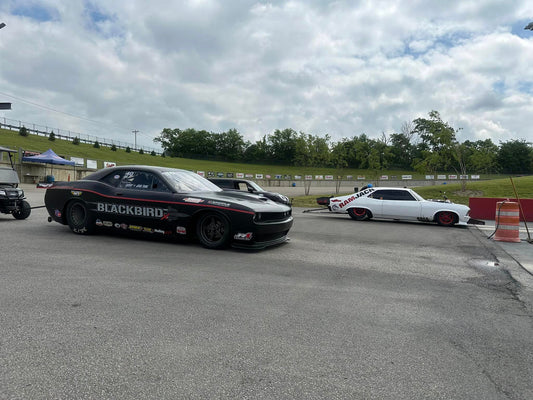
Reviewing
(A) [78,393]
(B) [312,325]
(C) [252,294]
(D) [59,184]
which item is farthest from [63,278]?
(D) [59,184]

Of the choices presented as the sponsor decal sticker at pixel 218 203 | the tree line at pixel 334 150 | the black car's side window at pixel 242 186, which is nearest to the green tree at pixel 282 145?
the tree line at pixel 334 150

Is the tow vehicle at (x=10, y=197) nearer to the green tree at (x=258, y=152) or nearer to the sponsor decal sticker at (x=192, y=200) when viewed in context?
the sponsor decal sticker at (x=192, y=200)

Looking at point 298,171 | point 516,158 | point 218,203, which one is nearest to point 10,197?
point 218,203

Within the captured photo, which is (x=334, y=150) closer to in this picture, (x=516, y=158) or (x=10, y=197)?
(x=10, y=197)

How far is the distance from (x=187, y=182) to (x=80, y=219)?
2.38 metres

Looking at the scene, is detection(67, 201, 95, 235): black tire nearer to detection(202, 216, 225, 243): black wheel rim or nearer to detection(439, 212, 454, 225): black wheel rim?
detection(202, 216, 225, 243): black wheel rim

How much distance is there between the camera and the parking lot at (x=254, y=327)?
2.31 metres

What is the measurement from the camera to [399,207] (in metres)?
13.1

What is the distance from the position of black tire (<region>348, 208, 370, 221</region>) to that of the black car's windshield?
24.1 ft

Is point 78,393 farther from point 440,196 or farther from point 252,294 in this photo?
point 440,196

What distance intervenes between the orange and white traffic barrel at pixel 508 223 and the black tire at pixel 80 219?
31.6 feet

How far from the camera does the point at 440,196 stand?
1101 inches

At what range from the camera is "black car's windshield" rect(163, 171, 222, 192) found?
722cm

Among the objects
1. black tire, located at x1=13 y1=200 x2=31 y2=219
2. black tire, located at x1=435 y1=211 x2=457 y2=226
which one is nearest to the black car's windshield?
black tire, located at x1=13 y1=200 x2=31 y2=219
